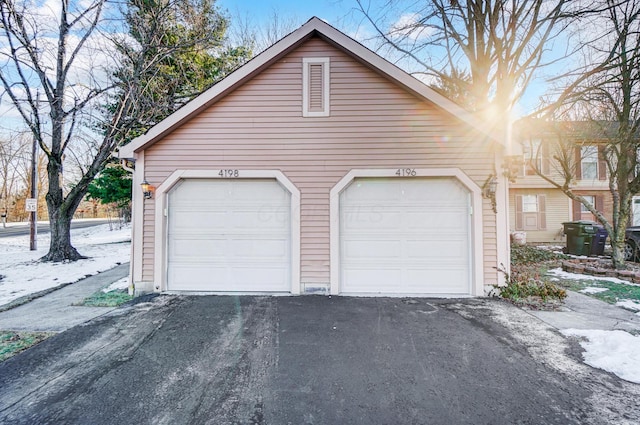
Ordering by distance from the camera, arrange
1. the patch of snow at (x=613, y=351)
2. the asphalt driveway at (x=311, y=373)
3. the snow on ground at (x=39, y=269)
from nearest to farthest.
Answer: the asphalt driveway at (x=311, y=373), the patch of snow at (x=613, y=351), the snow on ground at (x=39, y=269)

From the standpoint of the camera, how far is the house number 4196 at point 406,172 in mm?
5508

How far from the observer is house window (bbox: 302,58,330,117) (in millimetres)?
5629

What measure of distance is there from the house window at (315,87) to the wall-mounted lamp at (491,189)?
3260 millimetres

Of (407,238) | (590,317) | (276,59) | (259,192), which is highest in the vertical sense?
(276,59)

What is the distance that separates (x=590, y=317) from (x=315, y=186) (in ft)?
16.0

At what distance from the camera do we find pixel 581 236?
33.8 feet

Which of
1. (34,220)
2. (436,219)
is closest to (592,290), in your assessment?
(436,219)

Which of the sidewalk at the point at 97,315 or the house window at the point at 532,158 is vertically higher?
the house window at the point at 532,158

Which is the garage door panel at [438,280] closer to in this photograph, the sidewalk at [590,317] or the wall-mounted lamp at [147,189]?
the sidewalk at [590,317]

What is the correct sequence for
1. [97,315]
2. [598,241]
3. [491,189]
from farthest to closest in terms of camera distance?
[598,241], [491,189], [97,315]

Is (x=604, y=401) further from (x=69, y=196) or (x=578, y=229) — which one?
(x=69, y=196)

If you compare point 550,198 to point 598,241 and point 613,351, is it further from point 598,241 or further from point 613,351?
point 613,351

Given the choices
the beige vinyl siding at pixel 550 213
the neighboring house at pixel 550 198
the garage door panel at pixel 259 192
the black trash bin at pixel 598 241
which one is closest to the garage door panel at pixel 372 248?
the garage door panel at pixel 259 192

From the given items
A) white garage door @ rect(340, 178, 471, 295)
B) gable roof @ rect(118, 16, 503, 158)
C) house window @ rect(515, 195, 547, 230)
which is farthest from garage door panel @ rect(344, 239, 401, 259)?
house window @ rect(515, 195, 547, 230)
